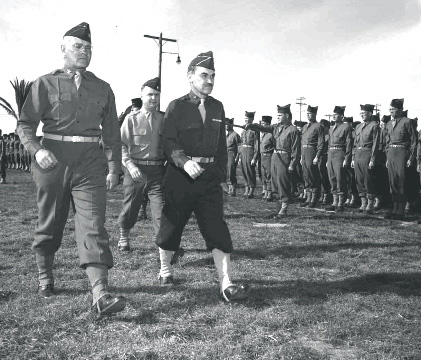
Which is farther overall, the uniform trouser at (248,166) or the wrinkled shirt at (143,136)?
the uniform trouser at (248,166)

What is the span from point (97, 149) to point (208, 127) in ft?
3.23

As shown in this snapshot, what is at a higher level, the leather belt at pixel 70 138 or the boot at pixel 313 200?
the leather belt at pixel 70 138

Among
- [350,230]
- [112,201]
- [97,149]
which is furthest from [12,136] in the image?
[97,149]

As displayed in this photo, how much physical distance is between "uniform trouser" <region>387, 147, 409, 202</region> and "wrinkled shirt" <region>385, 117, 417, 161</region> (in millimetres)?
128

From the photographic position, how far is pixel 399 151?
10789mm

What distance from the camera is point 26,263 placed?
577 cm

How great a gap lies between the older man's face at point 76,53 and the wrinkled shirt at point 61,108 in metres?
0.08

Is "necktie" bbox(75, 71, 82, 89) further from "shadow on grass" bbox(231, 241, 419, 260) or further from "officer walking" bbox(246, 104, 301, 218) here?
"officer walking" bbox(246, 104, 301, 218)

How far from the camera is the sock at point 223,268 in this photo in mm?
4219

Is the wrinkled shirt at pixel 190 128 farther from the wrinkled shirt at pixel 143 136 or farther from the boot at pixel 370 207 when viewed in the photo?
the boot at pixel 370 207

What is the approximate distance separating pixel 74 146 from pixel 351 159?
9.82 metres

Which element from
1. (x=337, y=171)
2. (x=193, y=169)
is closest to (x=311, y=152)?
(x=337, y=171)

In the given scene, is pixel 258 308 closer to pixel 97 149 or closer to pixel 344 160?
pixel 97 149

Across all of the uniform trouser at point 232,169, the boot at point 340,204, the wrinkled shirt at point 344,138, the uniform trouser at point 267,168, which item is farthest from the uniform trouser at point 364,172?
the uniform trouser at point 232,169
